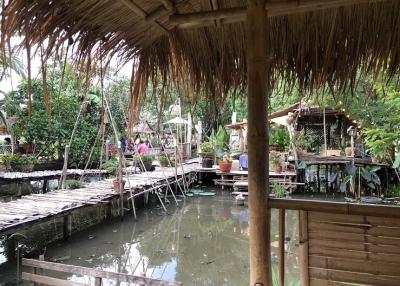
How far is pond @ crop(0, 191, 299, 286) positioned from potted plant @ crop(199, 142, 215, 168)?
410cm

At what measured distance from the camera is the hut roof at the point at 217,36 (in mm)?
1835

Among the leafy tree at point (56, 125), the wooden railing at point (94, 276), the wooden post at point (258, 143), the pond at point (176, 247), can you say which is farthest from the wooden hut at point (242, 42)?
the leafy tree at point (56, 125)

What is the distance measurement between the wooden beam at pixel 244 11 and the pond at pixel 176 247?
396 cm

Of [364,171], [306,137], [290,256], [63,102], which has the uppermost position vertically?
[63,102]

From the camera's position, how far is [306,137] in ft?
45.1

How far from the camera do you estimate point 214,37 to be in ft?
Answer: 8.00

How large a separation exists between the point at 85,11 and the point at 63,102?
42.1 ft

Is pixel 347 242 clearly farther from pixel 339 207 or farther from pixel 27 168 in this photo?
pixel 27 168

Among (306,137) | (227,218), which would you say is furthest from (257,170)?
(306,137)

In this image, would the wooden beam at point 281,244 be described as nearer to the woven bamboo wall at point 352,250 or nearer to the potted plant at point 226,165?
the woven bamboo wall at point 352,250

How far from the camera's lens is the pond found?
5.50 meters

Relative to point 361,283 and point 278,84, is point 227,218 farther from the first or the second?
point 361,283

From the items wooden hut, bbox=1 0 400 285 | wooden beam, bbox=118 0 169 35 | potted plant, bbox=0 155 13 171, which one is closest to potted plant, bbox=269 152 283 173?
potted plant, bbox=0 155 13 171

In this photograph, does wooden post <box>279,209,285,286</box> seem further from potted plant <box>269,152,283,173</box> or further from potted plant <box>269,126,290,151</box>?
potted plant <box>269,126,290,151</box>
